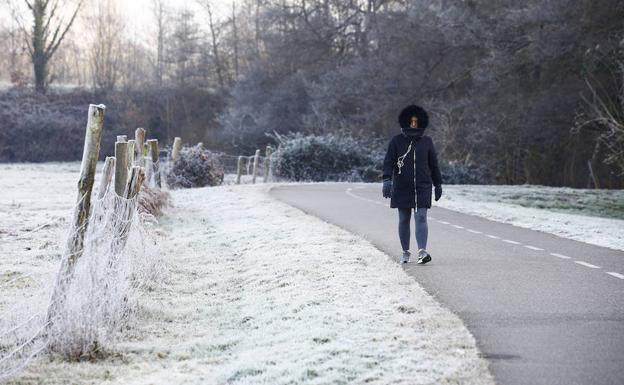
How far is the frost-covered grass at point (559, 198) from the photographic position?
1091 inches

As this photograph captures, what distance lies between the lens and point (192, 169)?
1319 inches

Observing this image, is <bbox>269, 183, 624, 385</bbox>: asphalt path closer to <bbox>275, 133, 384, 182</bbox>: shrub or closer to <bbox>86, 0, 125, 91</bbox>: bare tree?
<bbox>275, 133, 384, 182</bbox>: shrub

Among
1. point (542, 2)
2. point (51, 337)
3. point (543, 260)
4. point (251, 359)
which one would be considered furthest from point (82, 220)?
point (542, 2)

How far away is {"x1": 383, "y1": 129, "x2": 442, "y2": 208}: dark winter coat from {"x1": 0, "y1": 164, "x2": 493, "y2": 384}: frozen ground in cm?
90

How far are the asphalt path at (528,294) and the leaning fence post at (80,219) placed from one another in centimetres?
364

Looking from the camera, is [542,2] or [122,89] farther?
[122,89]

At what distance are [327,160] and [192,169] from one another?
888cm

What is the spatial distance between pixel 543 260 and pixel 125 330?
19.9ft

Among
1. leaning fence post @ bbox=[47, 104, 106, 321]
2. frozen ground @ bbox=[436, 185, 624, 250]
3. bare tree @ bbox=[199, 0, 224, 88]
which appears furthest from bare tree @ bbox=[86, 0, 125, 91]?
leaning fence post @ bbox=[47, 104, 106, 321]

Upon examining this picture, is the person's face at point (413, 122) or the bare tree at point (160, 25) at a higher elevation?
the bare tree at point (160, 25)

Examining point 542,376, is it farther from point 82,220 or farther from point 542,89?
point 542,89

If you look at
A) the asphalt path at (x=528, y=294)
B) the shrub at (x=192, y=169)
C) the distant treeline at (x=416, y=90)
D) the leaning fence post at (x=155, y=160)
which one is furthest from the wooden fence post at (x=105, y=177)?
the distant treeline at (x=416, y=90)

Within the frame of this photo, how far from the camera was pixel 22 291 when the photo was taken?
10484 millimetres

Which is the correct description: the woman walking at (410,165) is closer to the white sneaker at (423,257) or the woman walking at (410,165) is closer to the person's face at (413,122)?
the person's face at (413,122)
